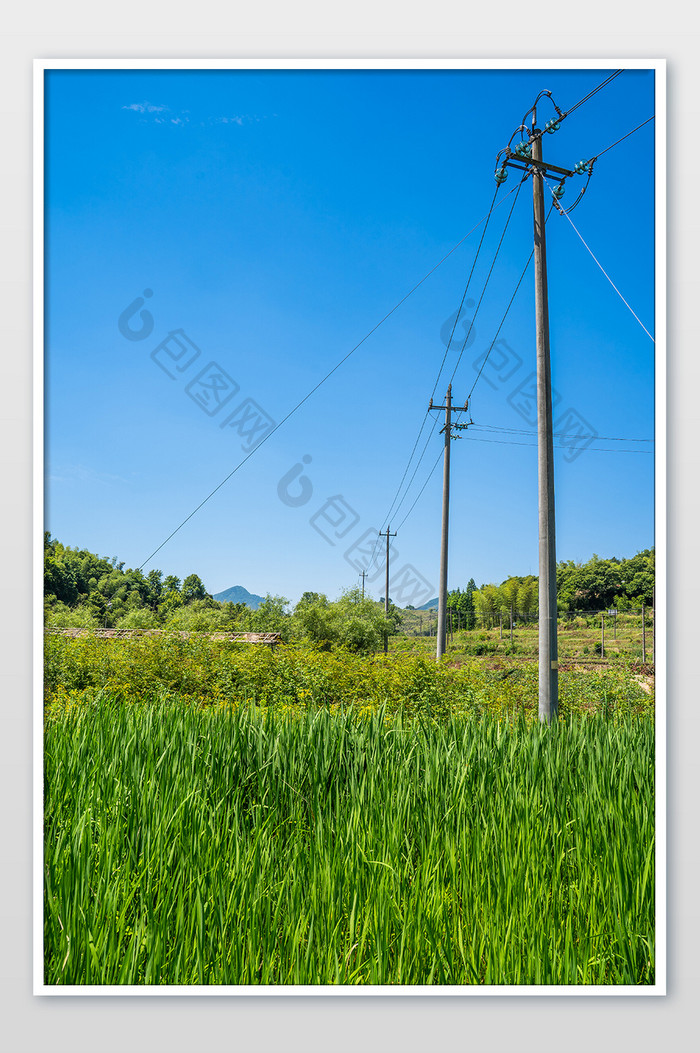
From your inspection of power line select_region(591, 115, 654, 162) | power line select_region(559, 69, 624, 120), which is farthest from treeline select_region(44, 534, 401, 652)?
power line select_region(591, 115, 654, 162)

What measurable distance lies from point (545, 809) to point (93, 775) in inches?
74.9

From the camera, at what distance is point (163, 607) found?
5441 millimetres

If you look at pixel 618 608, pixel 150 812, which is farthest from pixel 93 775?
pixel 618 608

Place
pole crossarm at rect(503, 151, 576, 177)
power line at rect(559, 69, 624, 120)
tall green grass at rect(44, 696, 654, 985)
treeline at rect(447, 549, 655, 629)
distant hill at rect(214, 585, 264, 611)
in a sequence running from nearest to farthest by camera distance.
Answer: tall green grass at rect(44, 696, 654, 985) → power line at rect(559, 69, 624, 120) → pole crossarm at rect(503, 151, 576, 177) → treeline at rect(447, 549, 655, 629) → distant hill at rect(214, 585, 264, 611)

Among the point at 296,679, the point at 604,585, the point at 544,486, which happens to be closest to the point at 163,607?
the point at 296,679

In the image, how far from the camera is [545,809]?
2021 millimetres

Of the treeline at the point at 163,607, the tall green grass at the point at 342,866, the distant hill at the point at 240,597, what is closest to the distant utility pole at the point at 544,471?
the tall green grass at the point at 342,866

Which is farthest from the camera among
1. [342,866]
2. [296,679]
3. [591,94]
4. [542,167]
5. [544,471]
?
[296,679]

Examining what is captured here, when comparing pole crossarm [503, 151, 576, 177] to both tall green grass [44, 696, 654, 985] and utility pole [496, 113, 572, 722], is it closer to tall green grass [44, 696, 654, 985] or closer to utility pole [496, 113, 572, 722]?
utility pole [496, 113, 572, 722]

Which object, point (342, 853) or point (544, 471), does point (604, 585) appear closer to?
point (544, 471)

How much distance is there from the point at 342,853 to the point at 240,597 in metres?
4.34

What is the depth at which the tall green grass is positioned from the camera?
56.2 inches

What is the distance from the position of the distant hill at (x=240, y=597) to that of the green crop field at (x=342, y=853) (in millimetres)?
2210
